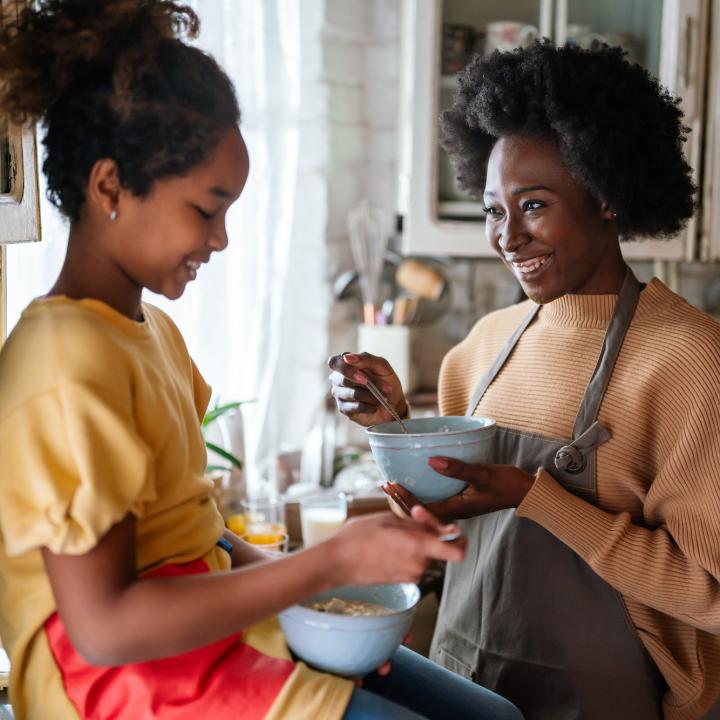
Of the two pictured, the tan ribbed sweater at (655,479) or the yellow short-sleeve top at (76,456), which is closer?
the yellow short-sleeve top at (76,456)

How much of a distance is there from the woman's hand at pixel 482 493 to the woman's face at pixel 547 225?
30 centimetres

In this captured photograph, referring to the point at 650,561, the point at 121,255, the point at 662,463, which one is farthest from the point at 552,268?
the point at 121,255

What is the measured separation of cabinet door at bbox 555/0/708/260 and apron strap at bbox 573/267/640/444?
38.6 inches

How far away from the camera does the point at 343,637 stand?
2.77 feet

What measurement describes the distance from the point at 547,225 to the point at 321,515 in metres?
0.79

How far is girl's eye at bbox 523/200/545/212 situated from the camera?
1280 mm

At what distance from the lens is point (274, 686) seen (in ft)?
2.72

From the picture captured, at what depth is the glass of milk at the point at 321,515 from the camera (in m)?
1.73

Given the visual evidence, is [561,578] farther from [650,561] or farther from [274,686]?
[274,686]

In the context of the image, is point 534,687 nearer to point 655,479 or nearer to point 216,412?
point 655,479

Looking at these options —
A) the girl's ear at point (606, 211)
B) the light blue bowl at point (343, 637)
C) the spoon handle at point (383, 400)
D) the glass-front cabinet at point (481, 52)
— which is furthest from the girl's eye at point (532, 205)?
the glass-front cabinet at point (481, 52)

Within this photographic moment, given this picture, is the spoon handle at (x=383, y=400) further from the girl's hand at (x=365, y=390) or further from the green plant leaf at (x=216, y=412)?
the green plant leaf at (x=216, y=412)

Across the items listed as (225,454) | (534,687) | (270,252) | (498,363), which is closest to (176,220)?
(498,363)

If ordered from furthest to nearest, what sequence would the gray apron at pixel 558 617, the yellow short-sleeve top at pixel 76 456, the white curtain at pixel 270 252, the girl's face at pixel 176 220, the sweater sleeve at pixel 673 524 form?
the white curtain at pixel 270 252 → the gray apron at pixel 558 617 → the sweater sleeve at pixel 673 524 → the girl's face at pixel 176 220 → the yellow short-sleeve top at pixel 76 456
